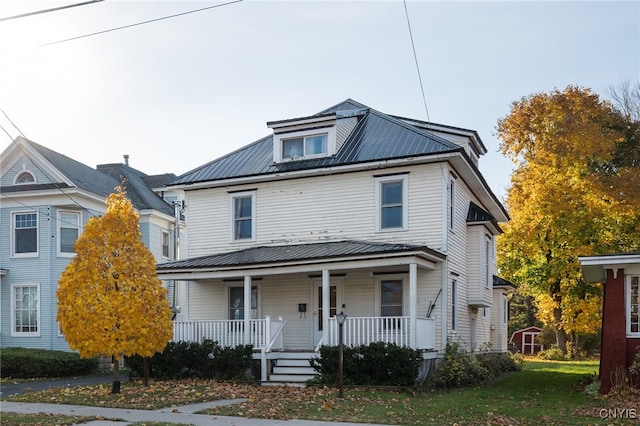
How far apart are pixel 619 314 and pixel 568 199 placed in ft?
54.8

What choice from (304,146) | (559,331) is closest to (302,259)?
(304,146)

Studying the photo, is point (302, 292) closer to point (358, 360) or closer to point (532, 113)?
point (358, 360)

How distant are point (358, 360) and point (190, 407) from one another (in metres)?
5.10

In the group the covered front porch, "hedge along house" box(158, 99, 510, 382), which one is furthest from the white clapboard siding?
the covered front porch

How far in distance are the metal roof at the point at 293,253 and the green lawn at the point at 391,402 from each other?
3.56 meters

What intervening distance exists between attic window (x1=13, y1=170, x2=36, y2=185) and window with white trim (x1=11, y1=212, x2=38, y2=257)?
4.46 ft

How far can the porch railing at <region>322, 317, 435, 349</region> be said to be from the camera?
57.3 feet

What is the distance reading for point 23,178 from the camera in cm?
2720

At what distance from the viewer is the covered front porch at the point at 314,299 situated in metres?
17.7

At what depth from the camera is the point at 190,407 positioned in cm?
1341

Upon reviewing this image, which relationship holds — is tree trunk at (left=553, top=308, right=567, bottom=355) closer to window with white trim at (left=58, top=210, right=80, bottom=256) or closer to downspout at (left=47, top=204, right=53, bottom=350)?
window with white trim at (left=58, top=210, right=80, bottom=256)

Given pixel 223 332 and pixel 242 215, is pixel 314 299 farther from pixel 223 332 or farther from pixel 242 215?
pixel 242 215

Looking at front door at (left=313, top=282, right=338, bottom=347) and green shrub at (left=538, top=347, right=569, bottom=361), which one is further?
green shrub at (left=538, top=347, right=569, bottom=361)

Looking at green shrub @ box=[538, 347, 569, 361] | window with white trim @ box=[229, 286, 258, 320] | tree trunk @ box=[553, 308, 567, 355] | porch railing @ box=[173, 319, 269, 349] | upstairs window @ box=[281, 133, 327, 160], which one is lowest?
green shrub @ box=[538, 347, 569, 361]
